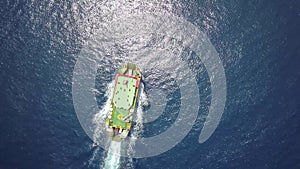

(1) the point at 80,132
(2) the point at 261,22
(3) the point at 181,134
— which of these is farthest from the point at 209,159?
(2) the point at 261,22

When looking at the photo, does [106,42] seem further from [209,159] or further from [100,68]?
[209,159]

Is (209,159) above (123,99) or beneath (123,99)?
beneath

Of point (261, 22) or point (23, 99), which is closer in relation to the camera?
point (23, 99)

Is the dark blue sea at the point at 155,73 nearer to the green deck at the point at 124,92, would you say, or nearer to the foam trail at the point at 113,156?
the foam trail at the point at 113,156

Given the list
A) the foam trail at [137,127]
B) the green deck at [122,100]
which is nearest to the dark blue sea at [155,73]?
the foam trail at [137,127]

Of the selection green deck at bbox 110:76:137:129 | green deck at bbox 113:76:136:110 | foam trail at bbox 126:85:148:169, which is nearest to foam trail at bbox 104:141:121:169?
foam trail at bbox 126:85:148:169

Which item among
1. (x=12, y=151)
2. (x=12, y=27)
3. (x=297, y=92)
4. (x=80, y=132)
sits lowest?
(x=12, y=151)
